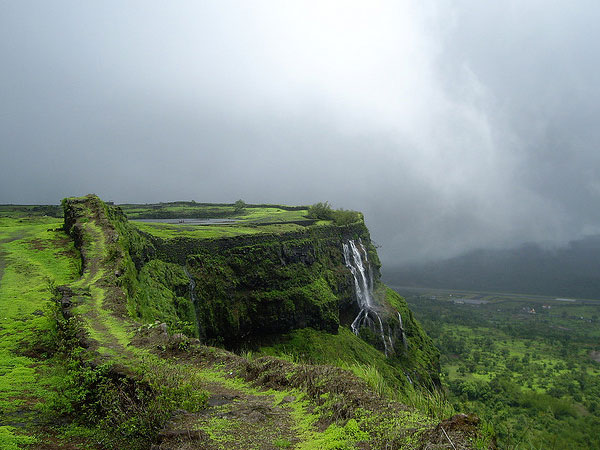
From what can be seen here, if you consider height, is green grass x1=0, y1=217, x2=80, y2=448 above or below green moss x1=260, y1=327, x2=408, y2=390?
above

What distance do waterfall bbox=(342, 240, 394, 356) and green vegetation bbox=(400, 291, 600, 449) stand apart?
46.1 ft

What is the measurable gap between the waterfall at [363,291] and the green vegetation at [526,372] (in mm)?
14049

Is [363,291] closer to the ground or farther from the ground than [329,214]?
closer to the ground

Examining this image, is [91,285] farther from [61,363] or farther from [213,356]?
[213,356]

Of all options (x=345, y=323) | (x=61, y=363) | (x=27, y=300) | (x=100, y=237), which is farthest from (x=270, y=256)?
(x=61, y=363)

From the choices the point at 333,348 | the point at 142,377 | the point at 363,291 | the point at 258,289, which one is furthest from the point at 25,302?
the point at 363,291

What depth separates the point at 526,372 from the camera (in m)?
98.2

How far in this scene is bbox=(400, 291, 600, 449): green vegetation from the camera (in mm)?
66750

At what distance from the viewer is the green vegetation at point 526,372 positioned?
66750 mm

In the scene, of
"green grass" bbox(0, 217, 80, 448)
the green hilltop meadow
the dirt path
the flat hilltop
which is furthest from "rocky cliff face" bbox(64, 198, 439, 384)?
the dirt path

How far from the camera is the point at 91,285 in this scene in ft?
44.6

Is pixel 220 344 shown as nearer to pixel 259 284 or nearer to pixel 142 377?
pixel 259 284

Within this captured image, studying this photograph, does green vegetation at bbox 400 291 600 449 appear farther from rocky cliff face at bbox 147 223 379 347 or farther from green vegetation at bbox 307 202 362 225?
green vegetation at bbox 307 202 362 225

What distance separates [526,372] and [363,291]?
254 feet
